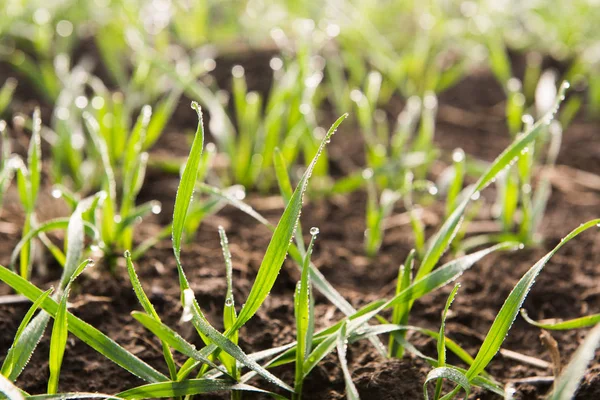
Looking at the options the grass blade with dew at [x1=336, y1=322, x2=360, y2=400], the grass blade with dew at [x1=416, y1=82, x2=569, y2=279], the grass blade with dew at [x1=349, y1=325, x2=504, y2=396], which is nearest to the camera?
the grass blade with dew at [x1=336, y1=322, x2=360, y2=400]

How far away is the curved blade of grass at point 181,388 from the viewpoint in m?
0.82

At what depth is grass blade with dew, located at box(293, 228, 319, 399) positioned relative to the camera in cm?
83

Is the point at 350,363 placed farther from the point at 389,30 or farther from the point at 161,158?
the point at 389,30

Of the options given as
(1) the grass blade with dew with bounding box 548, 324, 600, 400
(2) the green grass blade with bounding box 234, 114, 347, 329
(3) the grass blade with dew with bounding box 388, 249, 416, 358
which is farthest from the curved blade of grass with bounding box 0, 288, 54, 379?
(1) the grass blade with dew with bounding box 548, 324, 600, 400

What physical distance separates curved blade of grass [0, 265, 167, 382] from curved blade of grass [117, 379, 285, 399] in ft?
0.10

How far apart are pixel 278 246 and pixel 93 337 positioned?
0.90ft

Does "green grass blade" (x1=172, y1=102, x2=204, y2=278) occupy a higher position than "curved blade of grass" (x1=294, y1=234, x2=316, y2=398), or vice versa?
"green grass blade" (x1=172, y1=102, x2=204, y2=278)

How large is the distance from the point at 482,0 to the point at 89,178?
5.86ft

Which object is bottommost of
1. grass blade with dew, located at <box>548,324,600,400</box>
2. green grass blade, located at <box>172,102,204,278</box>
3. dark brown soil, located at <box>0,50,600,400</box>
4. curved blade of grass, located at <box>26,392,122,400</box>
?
dark brown soil, located at <box>0,50,600,400</box>

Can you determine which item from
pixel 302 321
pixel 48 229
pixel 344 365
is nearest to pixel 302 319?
pixel 302 321

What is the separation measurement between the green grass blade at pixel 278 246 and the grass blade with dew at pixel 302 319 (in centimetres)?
3

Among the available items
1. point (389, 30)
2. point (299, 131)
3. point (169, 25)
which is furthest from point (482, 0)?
point (299, 131)

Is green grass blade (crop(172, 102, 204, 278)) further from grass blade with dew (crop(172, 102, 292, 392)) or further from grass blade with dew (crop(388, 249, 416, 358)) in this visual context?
grass blade with dew (crop(388, 249, 416, 358))

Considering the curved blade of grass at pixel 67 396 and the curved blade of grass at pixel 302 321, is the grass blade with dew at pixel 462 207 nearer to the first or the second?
the curved blade of grass at pixel 302 321
